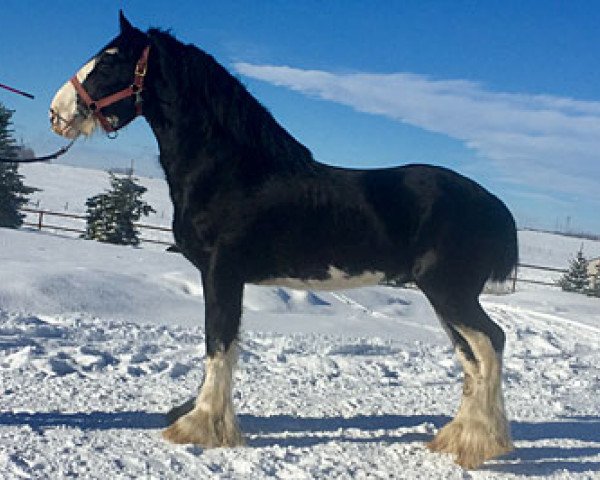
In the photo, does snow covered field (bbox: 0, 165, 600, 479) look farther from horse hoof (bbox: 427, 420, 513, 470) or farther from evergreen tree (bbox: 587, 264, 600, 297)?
evergreen tree (bbox: 587, 264, 600, 297)

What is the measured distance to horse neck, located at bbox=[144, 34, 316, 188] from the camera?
356 centimetres

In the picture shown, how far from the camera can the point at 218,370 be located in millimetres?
3455

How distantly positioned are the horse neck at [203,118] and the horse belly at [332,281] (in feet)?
2.11

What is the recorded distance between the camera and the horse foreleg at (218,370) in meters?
3.40

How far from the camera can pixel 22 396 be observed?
3.92m

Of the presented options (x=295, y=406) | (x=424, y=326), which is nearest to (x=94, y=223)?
(x=424, y=326)

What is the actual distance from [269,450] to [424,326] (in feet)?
18.5

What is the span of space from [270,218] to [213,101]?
2.55 feet

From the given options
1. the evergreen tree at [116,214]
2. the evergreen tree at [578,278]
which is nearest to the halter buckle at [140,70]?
the evergreen tree at [116,214]

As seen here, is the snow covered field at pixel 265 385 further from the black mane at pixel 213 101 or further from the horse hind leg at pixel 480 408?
the black mane at pixel 213 101

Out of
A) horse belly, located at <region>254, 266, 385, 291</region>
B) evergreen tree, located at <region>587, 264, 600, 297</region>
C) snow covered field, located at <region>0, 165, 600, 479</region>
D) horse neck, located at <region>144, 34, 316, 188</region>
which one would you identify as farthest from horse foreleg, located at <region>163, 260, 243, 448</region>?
evergreen tree, located at <region>587, 264, 600, 297</region>

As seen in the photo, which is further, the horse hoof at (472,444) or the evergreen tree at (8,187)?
the evergreen tree at (8,187)

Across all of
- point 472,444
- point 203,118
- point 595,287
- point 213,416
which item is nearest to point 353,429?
point 472,444

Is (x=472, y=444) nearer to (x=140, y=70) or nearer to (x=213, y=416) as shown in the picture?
(x=213, y=416)
